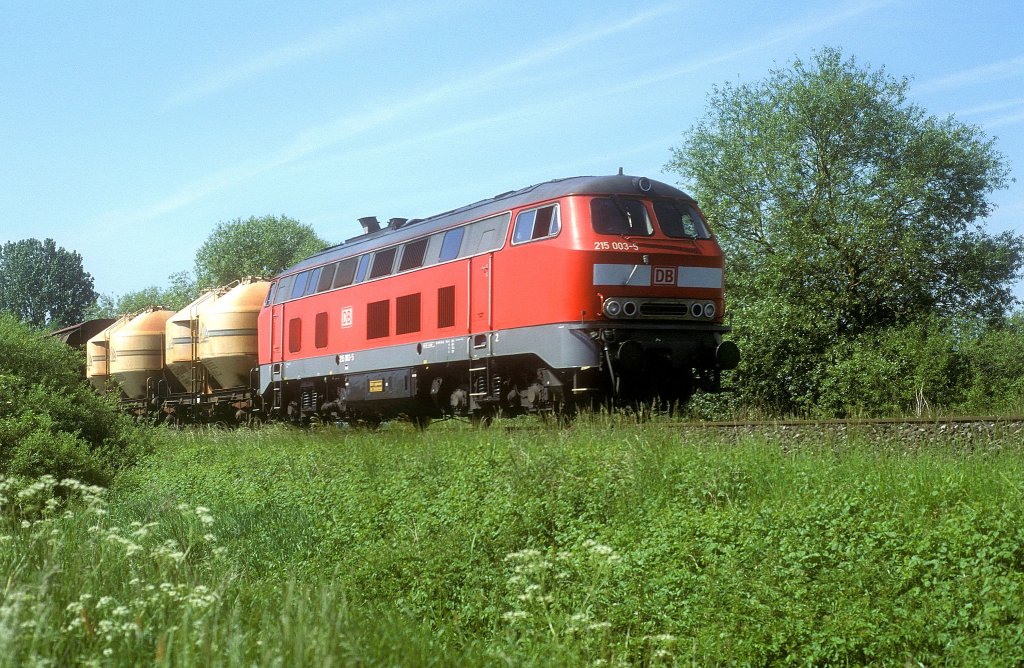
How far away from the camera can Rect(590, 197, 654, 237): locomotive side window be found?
14.9 m

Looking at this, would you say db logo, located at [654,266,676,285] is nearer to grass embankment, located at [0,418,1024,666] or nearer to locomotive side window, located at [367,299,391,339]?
grass embankment, located at [0,418,1024,666]

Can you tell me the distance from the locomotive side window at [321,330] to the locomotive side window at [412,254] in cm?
337

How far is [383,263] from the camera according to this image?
19.2m

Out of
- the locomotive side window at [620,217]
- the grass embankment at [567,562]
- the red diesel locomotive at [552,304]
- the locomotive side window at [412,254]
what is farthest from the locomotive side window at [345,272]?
the grass embankment at [567,562]

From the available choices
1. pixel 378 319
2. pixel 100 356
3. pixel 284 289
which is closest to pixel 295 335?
pixel 284 289

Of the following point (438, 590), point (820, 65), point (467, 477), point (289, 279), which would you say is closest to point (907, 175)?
point (820, 65)

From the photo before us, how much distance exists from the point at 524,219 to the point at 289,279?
947 cm

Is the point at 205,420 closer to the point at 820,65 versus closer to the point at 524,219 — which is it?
the point at 524,219

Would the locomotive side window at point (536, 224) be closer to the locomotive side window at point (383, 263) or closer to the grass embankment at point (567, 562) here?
the grass embankment at point (567, 562)

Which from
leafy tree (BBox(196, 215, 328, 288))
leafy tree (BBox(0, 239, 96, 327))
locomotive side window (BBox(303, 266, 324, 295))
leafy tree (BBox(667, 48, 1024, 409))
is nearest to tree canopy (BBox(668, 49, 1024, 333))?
leafy tree (BBox(667, 48, 1024, 409))

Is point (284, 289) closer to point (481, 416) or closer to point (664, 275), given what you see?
point (481, 416)

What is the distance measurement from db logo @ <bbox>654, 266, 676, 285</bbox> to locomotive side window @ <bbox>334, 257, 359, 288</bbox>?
23.7 ft

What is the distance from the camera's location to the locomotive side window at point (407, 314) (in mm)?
17875

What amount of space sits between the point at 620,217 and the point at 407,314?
4.66 meters
